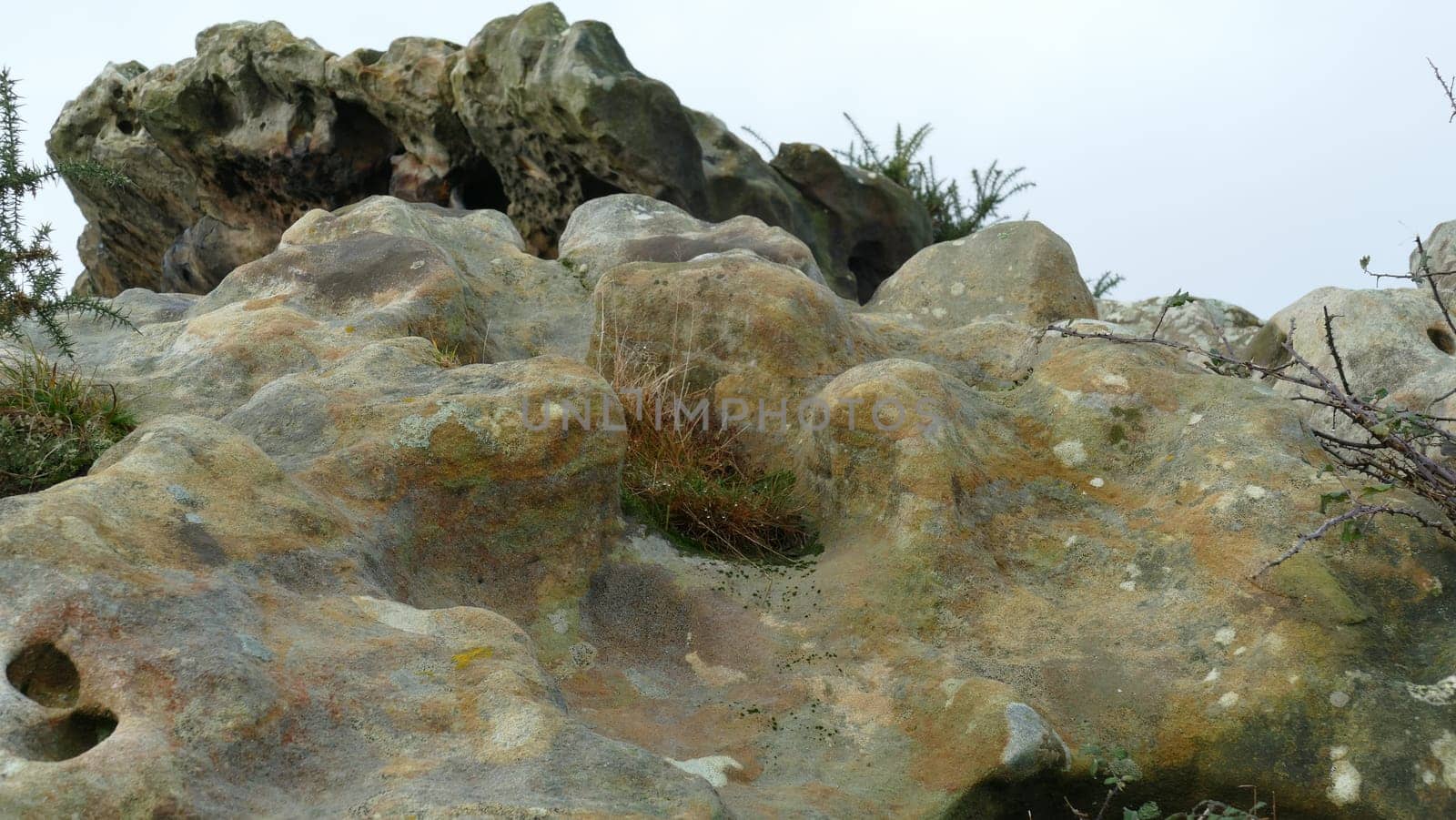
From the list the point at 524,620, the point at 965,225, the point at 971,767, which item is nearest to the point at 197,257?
the point at 965,225

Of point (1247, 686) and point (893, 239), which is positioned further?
point (893, 239)

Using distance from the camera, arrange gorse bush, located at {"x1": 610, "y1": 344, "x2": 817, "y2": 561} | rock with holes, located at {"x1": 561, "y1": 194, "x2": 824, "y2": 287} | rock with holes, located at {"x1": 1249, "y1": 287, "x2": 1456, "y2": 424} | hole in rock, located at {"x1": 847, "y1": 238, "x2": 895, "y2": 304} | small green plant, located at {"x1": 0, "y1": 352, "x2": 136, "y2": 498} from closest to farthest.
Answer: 1. small green plant, located at {"x1": 0, "y1": 352, "x2": 136, "y2": 498}
2. gorse bush, located at {"x1": 610, "y1": 344, "x2": 817, "y2": 561}
3. rock with holes, located at {"x1": 1249, "y1": 287, "x2": 1456, "y2": 424}
4. rock with holes, located at {"x1": 561, "y1": 194, "x2": 824, "y2": 287}
5. hole in rock, located at {"x1": 847, "y1": 238, "x2": 895, "y2": 304}

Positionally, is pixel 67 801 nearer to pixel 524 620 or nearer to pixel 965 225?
pixel 524 620

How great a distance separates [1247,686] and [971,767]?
100 cm

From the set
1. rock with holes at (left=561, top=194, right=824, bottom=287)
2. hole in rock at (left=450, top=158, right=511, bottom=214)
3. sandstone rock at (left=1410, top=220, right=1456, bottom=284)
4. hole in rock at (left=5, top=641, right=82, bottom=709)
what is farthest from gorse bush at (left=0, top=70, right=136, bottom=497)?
sandstone rock at (left=1410, top=220, right=1456, bottom=284)

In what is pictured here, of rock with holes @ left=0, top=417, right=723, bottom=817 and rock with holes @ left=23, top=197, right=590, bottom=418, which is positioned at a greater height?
rock with holes @ left=23, top=197, right=590, bottom=418

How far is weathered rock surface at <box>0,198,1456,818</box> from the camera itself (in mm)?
2504

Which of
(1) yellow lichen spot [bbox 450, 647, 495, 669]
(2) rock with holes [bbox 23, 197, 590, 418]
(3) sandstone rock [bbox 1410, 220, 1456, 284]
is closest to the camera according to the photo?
(1) yellow lichen spot [bbox 450, 647, 495, 669]

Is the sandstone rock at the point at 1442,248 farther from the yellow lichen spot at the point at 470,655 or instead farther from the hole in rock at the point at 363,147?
the hole in rock at the point at 363,147

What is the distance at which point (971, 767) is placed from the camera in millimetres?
3273

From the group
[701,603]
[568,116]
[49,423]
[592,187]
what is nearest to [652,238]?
[568,116]

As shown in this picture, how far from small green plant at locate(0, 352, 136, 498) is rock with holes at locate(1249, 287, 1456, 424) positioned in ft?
20.5

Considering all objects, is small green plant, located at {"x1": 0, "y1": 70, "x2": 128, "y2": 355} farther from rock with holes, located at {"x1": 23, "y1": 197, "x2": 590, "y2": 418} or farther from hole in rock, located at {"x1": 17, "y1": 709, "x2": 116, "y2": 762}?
hole in rock, located at {"x1": 17, "y1": 709, "x2": 116, "y2": 762}

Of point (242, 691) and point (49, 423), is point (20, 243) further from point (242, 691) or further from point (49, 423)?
point (242, 691)
